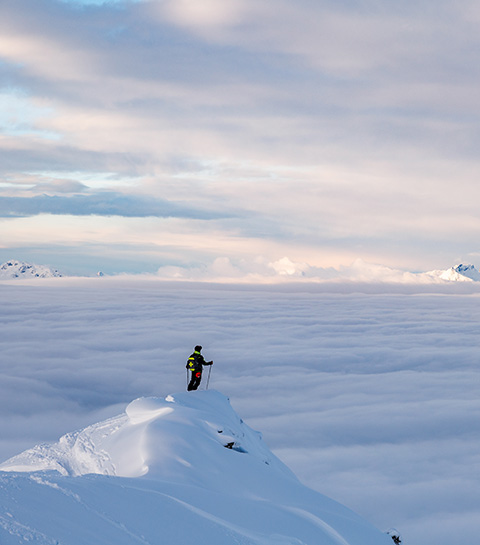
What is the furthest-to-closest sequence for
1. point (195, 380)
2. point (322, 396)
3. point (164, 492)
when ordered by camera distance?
point (322, 396)
point (195, 380)
point (164, 492)

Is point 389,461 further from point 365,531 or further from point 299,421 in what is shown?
point 365,531

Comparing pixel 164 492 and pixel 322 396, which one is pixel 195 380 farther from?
pixel 322 396

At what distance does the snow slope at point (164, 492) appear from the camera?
6.08m

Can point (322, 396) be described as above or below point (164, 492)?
below

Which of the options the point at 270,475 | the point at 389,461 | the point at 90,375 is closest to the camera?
the point at 270,475

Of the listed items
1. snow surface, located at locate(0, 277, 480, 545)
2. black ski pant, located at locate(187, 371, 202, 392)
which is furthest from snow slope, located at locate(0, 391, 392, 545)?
snow surface, located at locate(0, 277, 480, 545)

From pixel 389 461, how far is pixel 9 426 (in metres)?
58.5

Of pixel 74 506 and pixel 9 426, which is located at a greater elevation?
pixel 74 506

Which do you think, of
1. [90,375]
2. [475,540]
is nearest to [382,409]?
[475,540]

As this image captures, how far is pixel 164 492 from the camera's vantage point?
9.16 metres

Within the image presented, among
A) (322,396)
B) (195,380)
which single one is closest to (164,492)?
(195,380)

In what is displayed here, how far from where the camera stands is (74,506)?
21.4 feet

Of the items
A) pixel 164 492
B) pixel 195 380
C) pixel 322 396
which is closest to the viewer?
pixel 164 492

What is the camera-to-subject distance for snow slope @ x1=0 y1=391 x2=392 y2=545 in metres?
6.08
